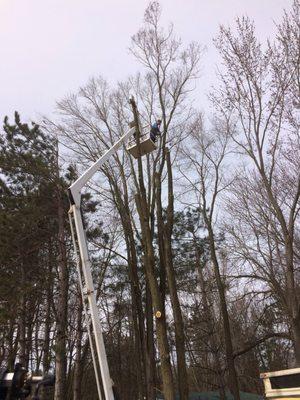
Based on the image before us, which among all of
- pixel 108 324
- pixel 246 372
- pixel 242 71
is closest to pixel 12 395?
pixel 242 71

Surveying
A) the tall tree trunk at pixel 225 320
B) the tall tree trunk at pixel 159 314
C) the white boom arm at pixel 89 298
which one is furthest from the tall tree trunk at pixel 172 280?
the white boom arm at pixel 89 298

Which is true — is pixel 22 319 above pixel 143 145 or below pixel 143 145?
above

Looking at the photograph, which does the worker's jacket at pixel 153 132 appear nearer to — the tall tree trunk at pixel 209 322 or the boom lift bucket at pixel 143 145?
the boom lift bucket at pixel 143 145

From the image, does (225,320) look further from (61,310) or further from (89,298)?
(89,298)

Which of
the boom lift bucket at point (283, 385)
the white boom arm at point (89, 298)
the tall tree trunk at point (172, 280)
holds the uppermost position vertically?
the tall tree trunk at point (172, 280)

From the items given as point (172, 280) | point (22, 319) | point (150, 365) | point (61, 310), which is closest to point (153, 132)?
point (172, 280)

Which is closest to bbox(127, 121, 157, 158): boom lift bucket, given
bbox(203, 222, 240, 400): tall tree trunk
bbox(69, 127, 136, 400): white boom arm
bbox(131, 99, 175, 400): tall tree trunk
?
bbox(131, 99, 175, 400): tall tree trunk

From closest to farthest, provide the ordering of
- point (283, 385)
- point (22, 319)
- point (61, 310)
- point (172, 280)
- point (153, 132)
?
point (283, 385)
point (153, 132)
point (172, 280)
point (61, 310)
point (22, 319)

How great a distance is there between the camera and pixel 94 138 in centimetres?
1638

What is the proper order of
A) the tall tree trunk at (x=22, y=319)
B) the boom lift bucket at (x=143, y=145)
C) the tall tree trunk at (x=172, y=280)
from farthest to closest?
the tall tree trunk at (x=22, y=319), the tall tree trunk at (x=172, y=280), the boom lift bucket at (x=143, y=145)

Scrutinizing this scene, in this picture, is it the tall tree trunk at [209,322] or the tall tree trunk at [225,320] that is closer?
the tall tree trunk at [225,320]

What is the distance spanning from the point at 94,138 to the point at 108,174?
1.64 m

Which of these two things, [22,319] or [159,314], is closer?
[159,314]

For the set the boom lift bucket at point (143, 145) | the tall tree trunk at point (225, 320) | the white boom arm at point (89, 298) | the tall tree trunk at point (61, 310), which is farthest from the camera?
the tall tree trunk at point (225, 320)
